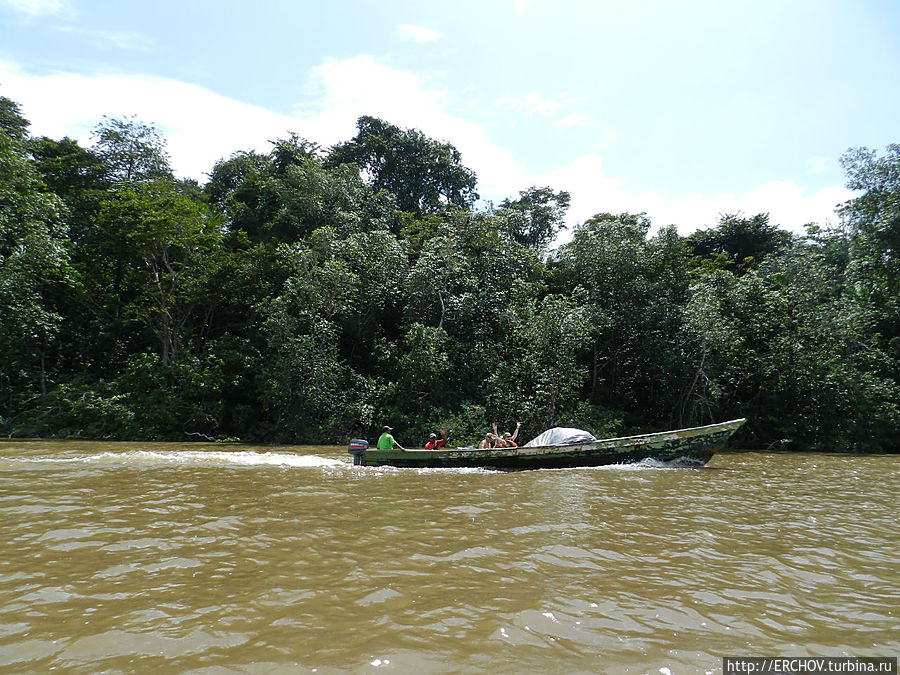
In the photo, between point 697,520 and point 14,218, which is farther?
point 14,218

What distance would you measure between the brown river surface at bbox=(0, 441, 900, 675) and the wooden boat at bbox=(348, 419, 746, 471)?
2950mm

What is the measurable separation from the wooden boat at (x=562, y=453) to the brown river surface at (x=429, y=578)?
116 inches

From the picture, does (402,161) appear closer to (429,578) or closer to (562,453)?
(562,453)

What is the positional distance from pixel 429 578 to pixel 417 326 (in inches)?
574

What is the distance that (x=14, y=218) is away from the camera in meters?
18.1

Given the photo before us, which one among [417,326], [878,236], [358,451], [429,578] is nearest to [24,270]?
[417,326]

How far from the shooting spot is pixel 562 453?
36.2 feet

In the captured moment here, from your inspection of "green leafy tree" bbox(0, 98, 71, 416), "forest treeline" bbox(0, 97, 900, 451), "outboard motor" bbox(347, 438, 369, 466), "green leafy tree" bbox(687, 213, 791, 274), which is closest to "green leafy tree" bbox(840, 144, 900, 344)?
"forest treeline" bbox(0, 97, 900, 451)

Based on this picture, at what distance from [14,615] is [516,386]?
15604 millimetres

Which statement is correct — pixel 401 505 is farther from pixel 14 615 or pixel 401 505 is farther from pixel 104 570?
pixel 14 615

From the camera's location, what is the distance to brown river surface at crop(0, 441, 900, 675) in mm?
2881

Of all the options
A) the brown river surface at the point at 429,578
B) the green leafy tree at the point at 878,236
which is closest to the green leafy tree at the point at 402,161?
the green leafy tree at the point at 878,236

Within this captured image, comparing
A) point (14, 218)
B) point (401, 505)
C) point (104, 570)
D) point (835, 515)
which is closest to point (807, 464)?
point (835, 515)

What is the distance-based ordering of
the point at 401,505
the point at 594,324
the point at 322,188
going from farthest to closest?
1. the point at 322,188
2. the point at 594,324
3. the point at 401,505
